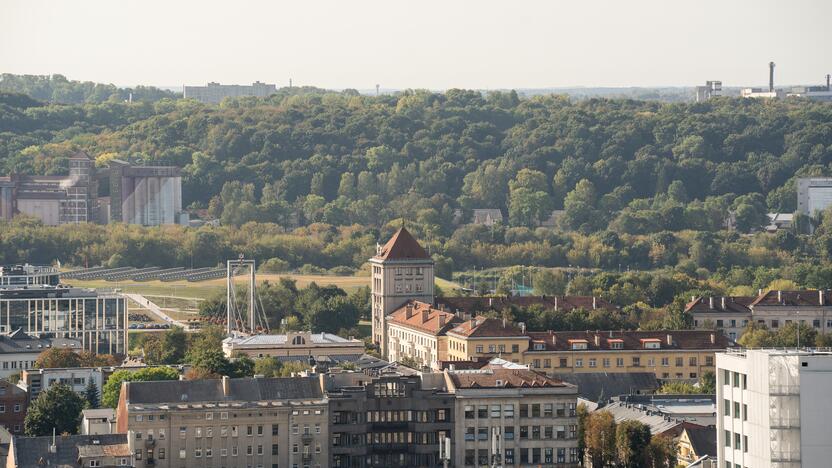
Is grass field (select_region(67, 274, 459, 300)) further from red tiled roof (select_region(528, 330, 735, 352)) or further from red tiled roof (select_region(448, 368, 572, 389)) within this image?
red tiled roof (select_region(448, 368, 572, 389))

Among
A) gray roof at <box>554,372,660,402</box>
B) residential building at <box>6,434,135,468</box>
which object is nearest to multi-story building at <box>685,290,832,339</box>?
gray roof at <box>554,372,660,402</box>

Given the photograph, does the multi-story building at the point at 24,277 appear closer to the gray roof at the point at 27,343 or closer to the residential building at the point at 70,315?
the residential building at the point at 70,315

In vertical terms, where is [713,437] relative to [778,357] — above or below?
below

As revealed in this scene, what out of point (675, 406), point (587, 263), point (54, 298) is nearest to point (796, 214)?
point (587, 263)

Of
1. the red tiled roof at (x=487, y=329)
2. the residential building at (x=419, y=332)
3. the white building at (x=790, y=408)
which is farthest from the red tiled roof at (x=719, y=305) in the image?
the white building at (x=790, y=408)

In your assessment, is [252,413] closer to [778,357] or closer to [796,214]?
[778,357]
